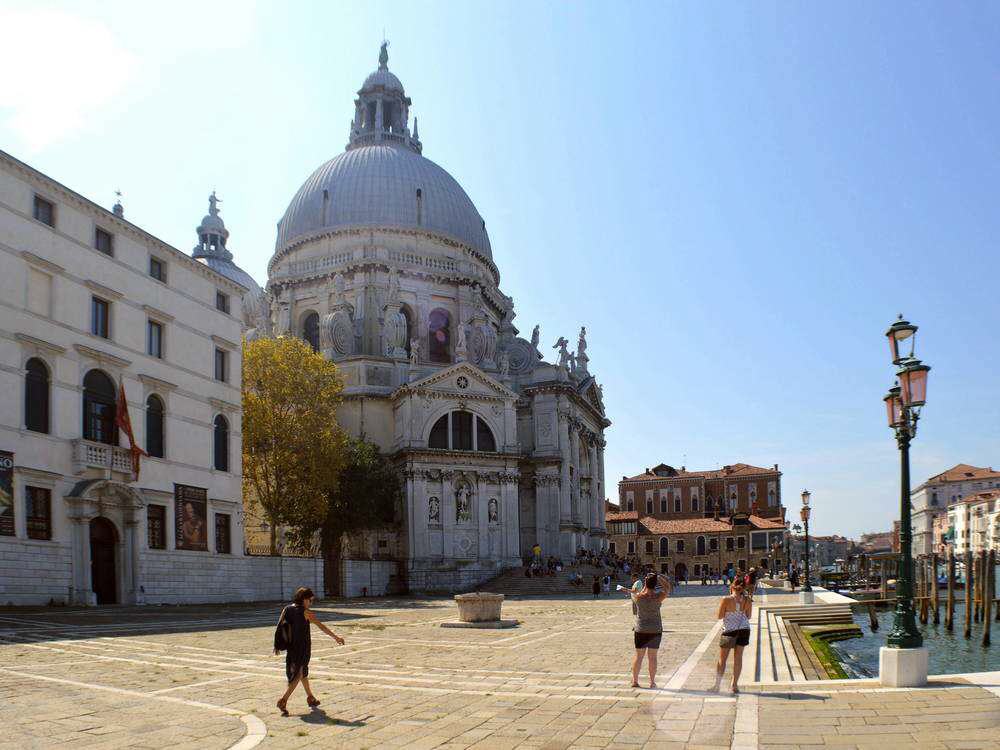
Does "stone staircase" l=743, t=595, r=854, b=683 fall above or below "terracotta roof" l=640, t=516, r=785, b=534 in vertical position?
above

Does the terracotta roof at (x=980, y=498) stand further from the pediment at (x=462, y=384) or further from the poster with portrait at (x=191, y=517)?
the poster with portrait at (x=191, y=517)

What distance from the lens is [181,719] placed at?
1157 centimetres

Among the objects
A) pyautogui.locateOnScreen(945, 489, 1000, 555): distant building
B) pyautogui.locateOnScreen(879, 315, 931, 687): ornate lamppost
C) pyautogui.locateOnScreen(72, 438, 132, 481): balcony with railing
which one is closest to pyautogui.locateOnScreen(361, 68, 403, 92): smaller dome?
pyautogui.locateOnScreen(72, 438, 132, 481): balcony with railing

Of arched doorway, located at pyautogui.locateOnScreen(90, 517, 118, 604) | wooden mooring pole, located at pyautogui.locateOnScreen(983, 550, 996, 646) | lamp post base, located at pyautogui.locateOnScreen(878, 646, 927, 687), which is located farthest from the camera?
wooden mooring pole, located at pyautogui.locateOnScreen(983, 550, 996, 646)

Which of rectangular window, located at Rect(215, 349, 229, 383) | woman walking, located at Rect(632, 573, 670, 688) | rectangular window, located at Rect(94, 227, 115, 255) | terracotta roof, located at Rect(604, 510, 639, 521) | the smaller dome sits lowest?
terracotta roof, located at Rect(604, 510, 639, 521)

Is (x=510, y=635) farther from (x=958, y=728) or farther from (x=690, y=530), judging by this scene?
(x=690, y=530)

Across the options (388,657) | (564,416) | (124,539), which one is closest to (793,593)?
(564,416)

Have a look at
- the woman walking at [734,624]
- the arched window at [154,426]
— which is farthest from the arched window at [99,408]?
the woman walking at [734,624]

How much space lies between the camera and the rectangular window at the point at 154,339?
35656mm

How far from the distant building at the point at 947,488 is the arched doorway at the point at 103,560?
16376 centimetres

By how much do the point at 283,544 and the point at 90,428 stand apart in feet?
69.2

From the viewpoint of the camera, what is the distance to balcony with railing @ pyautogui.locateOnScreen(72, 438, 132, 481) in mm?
31344

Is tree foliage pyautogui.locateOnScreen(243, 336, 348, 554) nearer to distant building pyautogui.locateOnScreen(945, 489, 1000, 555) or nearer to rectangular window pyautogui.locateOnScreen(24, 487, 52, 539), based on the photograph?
rectangular window pyautogui.locateOnScreen(24, 487, 52, 539)

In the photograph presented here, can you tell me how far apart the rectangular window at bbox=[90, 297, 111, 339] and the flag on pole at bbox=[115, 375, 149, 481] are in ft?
5.44
